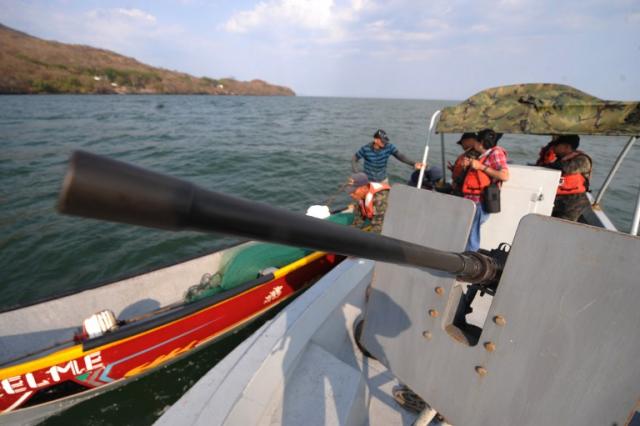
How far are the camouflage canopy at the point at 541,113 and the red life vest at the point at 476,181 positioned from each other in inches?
15.2

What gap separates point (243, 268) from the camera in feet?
17.5

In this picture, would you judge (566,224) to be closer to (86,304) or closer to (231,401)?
(231,401)

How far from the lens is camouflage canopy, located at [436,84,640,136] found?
118 inches

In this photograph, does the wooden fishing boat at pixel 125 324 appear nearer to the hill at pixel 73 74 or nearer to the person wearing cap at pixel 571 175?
the person wearing cap at pixel 571 175

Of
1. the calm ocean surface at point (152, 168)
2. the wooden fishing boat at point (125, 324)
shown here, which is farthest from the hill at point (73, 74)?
the wooden fishing boat at point (125, 324)

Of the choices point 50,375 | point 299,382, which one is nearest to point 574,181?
point 299,382

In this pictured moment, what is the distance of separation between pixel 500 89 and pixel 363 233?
4326 millimetres

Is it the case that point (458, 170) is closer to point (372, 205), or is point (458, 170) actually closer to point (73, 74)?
point (372, 205)

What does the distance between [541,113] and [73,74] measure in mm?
87907

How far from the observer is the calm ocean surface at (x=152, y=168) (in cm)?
498

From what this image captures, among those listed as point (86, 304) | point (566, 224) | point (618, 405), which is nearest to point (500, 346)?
point (618, 405)

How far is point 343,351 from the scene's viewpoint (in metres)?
3.05

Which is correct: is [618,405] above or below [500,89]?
below

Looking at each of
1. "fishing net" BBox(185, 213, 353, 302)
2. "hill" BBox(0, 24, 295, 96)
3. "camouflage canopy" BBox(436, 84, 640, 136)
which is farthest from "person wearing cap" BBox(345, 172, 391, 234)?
"hill" BBox(0, 24, 295, 96)
